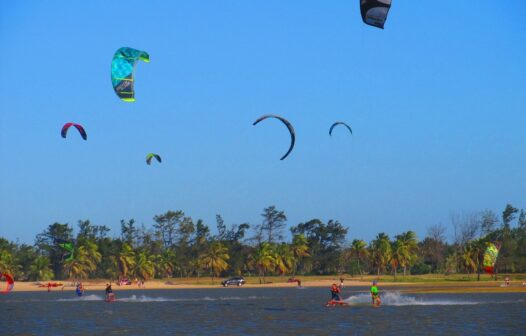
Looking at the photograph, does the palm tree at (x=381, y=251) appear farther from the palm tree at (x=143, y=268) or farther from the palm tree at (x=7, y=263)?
the palm tree at (x=7, y=263)

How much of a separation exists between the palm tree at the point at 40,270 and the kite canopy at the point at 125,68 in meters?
82.4

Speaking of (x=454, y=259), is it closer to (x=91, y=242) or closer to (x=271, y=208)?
(x=271, y=208)

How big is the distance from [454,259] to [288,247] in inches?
987

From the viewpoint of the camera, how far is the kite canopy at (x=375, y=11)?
1057 inches

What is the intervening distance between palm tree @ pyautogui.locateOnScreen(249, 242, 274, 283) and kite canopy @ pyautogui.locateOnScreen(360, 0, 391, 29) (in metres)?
95.5

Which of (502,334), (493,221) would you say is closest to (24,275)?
(493,221)

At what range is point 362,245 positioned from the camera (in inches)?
5027

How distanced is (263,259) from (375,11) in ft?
315

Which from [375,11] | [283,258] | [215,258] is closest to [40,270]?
[215,258]

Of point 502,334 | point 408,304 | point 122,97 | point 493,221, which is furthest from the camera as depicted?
point 493,221

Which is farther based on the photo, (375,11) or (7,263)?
(7,263)

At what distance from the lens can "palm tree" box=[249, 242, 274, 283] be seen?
12150cm

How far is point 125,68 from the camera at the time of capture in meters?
45.3

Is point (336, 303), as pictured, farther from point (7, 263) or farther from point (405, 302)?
point (7, 263)
